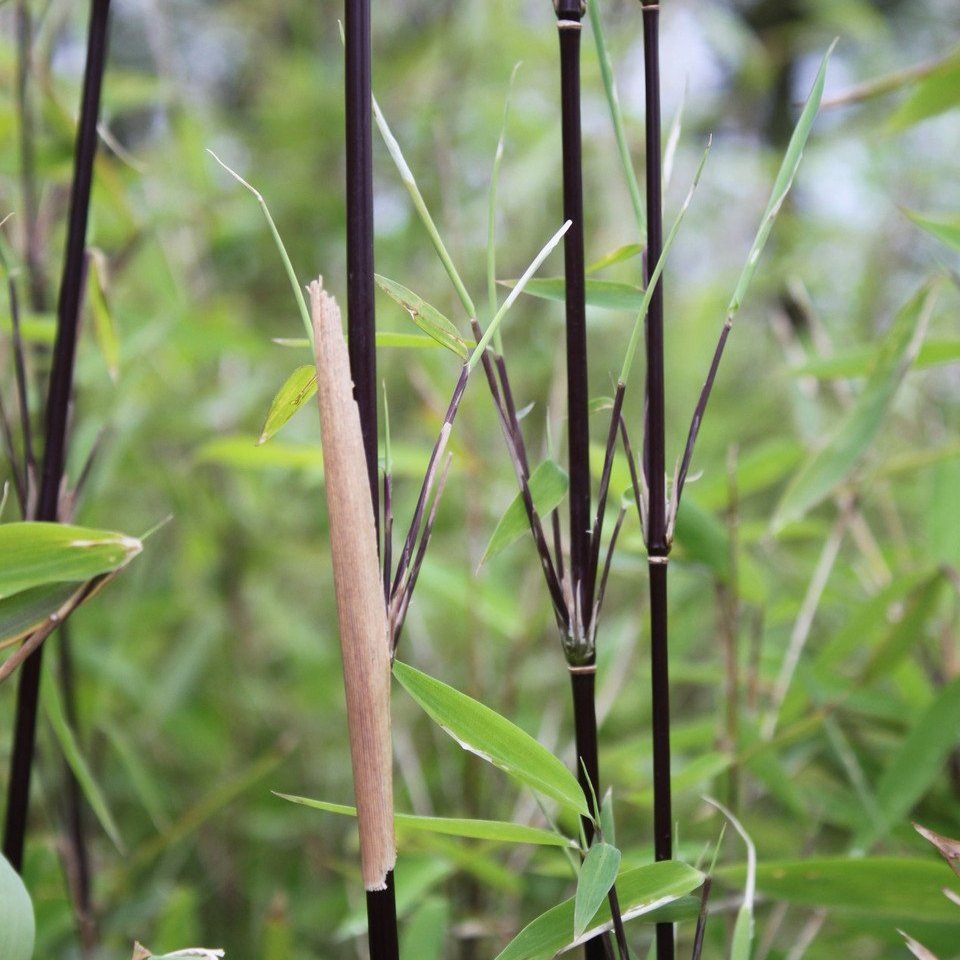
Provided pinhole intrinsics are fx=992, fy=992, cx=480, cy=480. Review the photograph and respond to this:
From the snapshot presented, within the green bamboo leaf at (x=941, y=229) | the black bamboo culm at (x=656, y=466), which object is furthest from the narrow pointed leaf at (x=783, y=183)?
the green bamboo leaf at (x=941, y=229)

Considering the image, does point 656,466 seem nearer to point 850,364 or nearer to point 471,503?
point 850,364

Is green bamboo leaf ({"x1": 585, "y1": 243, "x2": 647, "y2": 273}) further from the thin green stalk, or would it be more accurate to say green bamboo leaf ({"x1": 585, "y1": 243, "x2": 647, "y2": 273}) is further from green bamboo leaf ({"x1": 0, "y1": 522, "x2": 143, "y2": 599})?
green bamboo leaf ({"x1": 0, "y1": 522, "x2": 143, "y2": 599})

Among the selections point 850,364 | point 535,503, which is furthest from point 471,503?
point 535,503

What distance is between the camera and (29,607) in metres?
0.22

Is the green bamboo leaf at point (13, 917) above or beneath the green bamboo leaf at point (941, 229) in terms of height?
beneath

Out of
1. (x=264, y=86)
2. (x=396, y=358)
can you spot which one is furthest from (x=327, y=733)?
(x=264, y=86)

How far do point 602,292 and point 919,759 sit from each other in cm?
21

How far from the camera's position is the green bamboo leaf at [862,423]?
0.33 meters

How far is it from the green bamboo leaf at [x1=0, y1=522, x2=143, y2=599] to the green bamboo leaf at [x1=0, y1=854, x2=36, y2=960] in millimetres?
55

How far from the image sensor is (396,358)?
86 cm

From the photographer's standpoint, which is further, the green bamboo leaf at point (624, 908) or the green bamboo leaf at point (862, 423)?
the green bamboo leaf at point (862, 423)

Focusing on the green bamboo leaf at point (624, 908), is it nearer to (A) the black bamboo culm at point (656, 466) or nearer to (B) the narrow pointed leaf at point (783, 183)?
(A) the black bamboo culm at point (656, 466)

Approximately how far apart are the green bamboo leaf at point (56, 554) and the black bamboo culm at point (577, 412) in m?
0.09

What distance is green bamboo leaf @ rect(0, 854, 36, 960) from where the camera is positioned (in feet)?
0.62
